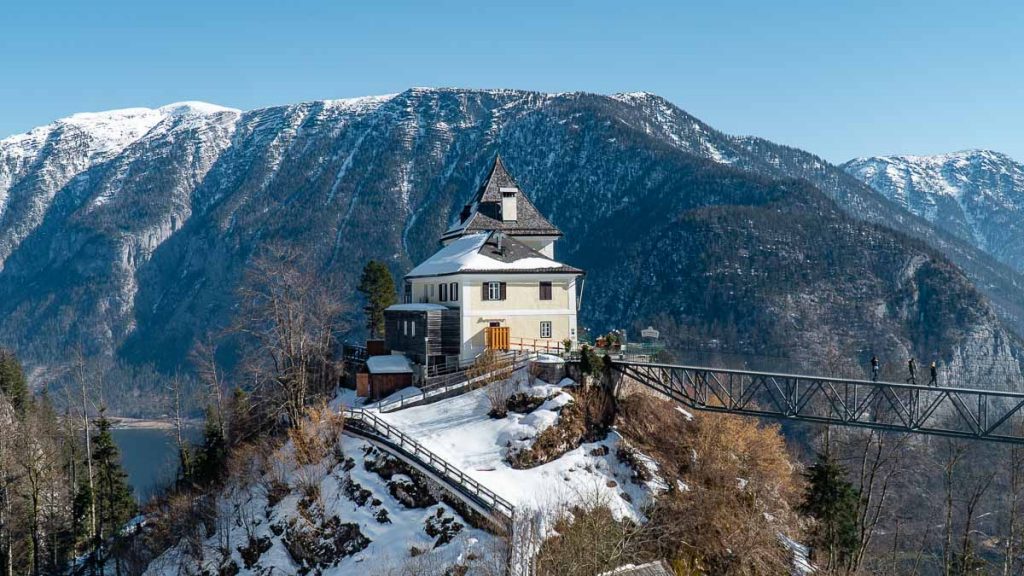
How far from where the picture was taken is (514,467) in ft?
151

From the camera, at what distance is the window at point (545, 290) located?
59812 millimetres

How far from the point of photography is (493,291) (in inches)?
2311

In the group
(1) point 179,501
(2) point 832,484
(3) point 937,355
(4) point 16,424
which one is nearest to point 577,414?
(2) point 832,484

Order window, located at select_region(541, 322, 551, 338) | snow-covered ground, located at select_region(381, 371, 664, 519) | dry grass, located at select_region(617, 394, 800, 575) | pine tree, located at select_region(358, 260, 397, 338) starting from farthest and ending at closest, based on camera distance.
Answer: pine tree, located at select_region(358, 260, 397, 338) → window, located at select_region(541, 322, 551, 338) → snow-covered ground, located at select_region(381, 371, 664, 519) → dry grass, located at select_region(617, 394, 800, 575)

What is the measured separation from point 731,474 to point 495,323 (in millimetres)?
19132

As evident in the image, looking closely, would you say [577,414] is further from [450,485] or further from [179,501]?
[179,501]

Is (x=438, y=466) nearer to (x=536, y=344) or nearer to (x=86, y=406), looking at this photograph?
(x=536, y=344)

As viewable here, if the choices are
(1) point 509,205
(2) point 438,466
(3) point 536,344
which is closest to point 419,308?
(3) point 536,344

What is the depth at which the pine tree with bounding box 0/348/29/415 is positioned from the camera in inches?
3346

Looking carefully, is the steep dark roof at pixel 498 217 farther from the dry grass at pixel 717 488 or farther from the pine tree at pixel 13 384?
the pine tree at pixel 13 384

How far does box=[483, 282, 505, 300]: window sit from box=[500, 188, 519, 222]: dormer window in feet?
47.9

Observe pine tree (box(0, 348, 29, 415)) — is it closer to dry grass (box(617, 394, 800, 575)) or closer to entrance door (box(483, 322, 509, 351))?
entrance door (box(483, 322, 509, 351))

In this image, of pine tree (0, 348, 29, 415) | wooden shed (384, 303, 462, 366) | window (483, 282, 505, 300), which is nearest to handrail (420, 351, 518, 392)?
A: wooden shed (384, 303, 462, 366)

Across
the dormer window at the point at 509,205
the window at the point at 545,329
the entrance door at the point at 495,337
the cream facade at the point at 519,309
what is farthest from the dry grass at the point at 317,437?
the dormer window at the point at 509,205
